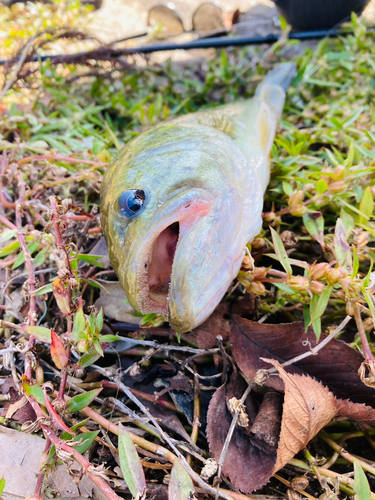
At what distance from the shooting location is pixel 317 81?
360 cm

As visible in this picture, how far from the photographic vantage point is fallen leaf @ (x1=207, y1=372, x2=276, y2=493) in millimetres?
1503

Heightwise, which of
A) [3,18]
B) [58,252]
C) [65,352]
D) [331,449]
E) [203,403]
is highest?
[3,18]

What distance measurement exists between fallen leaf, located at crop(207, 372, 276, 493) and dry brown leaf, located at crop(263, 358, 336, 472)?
86mm

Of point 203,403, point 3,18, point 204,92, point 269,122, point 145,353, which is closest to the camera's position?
point 203,403

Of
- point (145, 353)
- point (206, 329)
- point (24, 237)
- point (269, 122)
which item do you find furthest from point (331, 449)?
point (269, 122)

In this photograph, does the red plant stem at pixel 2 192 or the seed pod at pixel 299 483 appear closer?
the seed pod at pixel 299 483

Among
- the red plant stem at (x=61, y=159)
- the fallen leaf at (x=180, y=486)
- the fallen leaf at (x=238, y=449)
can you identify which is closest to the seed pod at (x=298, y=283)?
the fallen leaf at (x=238, y=449)

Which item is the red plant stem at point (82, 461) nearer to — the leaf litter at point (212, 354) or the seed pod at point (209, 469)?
the leaf litter at point (212, 354)

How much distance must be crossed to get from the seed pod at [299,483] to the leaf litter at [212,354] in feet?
0.04

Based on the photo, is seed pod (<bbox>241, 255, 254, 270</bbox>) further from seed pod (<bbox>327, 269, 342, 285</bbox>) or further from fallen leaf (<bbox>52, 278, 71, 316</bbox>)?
fallen leaf (<bbox>52, 278, 71, 316</bbox>)

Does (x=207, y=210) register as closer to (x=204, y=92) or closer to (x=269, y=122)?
(x=269, y=122)

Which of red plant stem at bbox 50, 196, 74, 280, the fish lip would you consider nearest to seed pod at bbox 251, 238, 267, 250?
the fish lip

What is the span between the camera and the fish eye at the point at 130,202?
1.74m

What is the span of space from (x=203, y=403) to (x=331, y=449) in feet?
2.04
